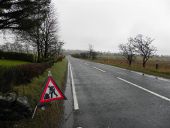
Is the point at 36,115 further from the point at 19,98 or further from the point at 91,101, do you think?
the point at 91,101

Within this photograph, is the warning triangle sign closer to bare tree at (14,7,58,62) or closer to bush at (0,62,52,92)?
bush at (0,62,52,92)

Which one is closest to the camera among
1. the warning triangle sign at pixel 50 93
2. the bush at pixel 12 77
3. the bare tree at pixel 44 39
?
the warning triangle sign at pixel 50 93

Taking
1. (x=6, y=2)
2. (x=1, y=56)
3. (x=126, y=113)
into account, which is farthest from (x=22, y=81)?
(x=1, y=56)

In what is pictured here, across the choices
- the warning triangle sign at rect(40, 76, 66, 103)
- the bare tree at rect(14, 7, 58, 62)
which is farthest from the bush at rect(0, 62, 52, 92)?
the bare tree at rect(14, 7, 58, 62)

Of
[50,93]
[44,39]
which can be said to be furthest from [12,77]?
[44,39]

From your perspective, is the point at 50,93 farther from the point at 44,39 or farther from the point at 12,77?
the point at 44,39

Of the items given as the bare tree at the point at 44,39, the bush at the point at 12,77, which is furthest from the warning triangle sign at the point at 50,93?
the bare tree at the point at 44,39

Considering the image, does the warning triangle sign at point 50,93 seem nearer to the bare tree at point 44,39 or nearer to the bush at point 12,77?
the bush at point 12,77

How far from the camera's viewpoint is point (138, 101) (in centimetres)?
795

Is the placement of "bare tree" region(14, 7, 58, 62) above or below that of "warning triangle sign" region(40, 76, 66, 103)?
above

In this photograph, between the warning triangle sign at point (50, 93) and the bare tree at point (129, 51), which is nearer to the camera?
the warning triangle sign at point (50, 93)

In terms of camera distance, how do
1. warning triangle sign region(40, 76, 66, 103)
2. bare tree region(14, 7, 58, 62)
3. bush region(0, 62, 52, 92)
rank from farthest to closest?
1. bare tree region(14, 7, 58, 62)
2. bush region(0, 62, 52, 92)
3. warning triangle sign region(40, 76, 66, 103)

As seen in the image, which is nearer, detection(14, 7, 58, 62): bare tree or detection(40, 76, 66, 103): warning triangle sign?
detection(40, 76, 66, 103): warning triangle sign

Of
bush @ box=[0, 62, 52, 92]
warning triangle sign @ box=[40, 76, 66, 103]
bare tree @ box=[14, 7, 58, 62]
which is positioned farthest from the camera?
bare tree @ box=[14, 7, 58, 62]
